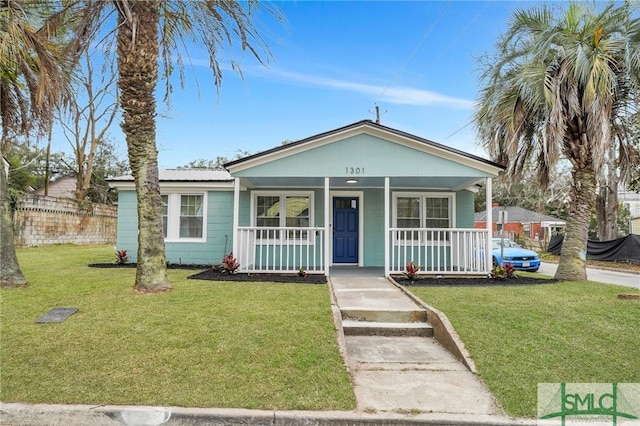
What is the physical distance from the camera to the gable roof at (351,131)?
907 centimetres

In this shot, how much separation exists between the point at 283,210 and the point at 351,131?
11.4ft

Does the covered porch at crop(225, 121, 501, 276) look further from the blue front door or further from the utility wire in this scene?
the utility wire

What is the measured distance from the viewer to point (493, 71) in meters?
10.2

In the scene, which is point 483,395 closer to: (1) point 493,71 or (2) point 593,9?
(1) point 493,71

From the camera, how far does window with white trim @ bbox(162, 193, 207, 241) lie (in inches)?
453

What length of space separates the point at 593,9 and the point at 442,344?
31.2 feet

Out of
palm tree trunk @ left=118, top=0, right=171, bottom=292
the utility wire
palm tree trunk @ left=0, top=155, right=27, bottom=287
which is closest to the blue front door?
palm tree trunk @ left=118, top=0, right=171, bottom=292

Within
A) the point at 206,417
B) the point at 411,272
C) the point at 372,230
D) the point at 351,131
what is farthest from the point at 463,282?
the point at 206,417

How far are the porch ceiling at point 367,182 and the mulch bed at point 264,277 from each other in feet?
8.64

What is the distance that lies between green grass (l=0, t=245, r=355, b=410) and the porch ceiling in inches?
167

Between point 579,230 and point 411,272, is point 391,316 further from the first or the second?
point 579,230

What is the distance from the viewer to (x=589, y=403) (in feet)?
11.3

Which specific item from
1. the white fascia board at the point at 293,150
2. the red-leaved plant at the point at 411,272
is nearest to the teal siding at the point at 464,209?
the red-leaved plant at the point at 411,272

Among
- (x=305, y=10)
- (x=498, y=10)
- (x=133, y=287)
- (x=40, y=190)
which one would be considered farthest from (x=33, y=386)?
(x=40, y=190)
